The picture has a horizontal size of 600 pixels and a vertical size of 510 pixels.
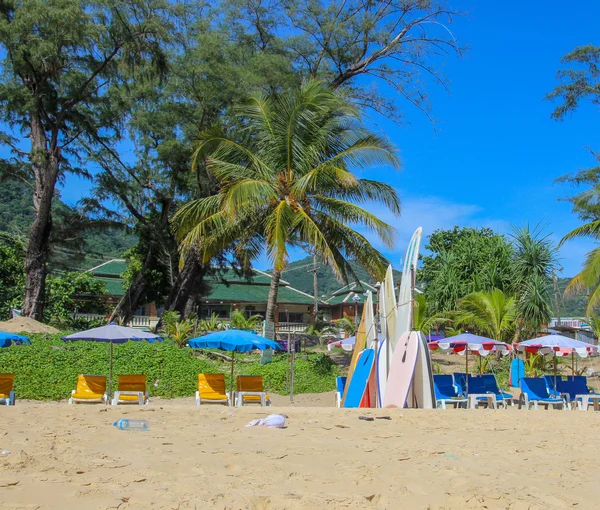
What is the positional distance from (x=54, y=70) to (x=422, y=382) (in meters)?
17.3

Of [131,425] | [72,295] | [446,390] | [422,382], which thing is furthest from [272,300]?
[72,295]

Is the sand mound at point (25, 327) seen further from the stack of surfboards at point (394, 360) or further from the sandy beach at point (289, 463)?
the stack of surfboards at point (394, 360)

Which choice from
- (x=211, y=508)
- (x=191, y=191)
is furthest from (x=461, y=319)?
(x=211, y=508)

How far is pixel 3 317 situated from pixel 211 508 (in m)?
26.3

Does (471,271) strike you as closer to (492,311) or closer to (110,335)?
(492,311)

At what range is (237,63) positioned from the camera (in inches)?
954

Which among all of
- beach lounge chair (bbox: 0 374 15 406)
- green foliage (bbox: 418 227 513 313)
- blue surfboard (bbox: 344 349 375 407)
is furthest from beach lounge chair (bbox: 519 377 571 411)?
green foliage (bbox: 418 227 513 313)

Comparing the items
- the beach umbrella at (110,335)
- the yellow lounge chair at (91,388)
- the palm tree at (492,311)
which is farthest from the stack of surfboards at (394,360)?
the palm tree at (492,311)

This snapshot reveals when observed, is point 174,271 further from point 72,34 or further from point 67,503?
point 67,503

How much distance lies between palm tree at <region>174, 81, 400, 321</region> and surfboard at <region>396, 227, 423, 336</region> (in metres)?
5.30

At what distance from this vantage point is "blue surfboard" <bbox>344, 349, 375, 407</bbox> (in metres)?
12.7

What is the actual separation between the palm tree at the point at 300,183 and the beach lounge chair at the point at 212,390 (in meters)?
4.24

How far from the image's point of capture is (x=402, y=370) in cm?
1126

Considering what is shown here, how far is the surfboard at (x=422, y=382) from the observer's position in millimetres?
11016
